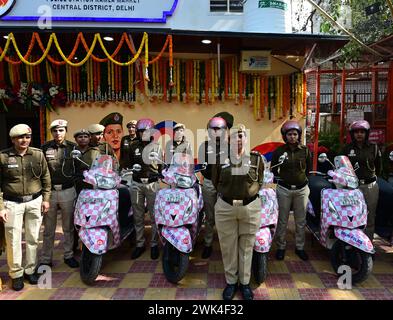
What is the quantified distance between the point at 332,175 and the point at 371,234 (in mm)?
1092

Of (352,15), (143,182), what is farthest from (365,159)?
(352,15)

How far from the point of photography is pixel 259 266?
3.46 meters

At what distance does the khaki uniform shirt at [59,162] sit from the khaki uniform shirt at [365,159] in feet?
11.3

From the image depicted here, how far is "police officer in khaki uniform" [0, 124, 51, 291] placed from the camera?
3475 millimetres

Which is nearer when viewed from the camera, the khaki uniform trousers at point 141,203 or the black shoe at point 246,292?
the black shoe at point 246,292

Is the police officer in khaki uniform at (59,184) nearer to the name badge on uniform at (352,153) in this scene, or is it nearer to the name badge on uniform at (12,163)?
the name badge on uniform at (12,163)

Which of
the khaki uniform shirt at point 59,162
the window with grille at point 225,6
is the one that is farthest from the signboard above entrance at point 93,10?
the khaki uniform shirt at point 59,162

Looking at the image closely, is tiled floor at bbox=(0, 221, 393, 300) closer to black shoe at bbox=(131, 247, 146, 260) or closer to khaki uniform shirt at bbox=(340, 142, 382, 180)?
black shoe at bbox=(131, 247, 146, 260)

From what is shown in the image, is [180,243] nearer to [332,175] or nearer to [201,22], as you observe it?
[332,175]

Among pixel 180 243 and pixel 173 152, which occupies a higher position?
pixel 173 152

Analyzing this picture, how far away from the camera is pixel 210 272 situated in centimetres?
388

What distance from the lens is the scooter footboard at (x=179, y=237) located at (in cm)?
353

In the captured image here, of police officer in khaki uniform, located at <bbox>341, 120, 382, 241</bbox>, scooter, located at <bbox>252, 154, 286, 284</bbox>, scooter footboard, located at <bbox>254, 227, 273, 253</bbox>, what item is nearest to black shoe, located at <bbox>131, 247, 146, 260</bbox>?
scooter, located at <bbox>252, 154, 286, 284</bbox>

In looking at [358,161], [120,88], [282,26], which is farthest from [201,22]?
[358,161]
